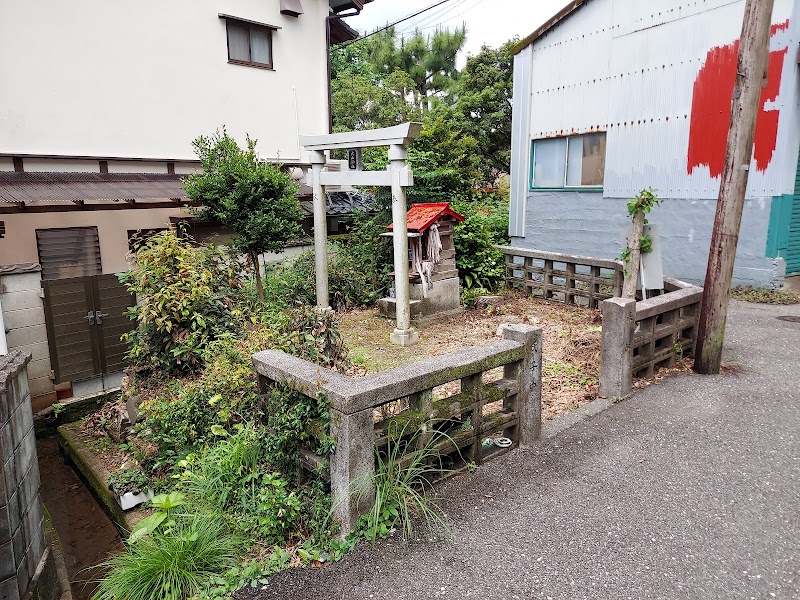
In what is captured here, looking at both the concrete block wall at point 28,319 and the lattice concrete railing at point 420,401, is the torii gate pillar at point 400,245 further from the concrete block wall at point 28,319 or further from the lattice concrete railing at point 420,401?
the concrete block wall at point 28,319

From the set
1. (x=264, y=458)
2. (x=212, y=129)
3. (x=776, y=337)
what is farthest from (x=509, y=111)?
(x=264, y=458)

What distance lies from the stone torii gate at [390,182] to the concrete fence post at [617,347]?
3426 millimetres

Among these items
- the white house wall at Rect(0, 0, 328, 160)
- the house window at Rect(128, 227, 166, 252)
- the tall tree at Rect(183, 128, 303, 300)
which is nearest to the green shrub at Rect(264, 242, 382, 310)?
the tall tree at Rect(183, 128, 303, 300)

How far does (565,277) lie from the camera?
1021 centimetres

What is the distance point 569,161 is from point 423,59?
13.8 m

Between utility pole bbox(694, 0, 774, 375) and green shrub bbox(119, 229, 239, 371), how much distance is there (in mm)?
5426

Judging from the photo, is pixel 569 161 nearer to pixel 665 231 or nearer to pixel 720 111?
pixel 665 231

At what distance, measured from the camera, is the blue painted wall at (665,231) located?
10297mm

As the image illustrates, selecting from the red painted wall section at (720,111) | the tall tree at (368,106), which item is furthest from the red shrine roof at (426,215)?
the tall tree at (368,106)

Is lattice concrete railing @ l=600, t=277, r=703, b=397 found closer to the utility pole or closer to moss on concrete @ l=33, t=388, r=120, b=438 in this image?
the utility pole

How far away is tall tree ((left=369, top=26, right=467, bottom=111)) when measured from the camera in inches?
949

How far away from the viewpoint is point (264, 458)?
4.07 metres

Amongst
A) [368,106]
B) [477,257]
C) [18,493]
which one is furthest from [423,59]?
[18,493]

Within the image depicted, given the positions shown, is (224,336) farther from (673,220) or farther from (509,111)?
(509,111)
